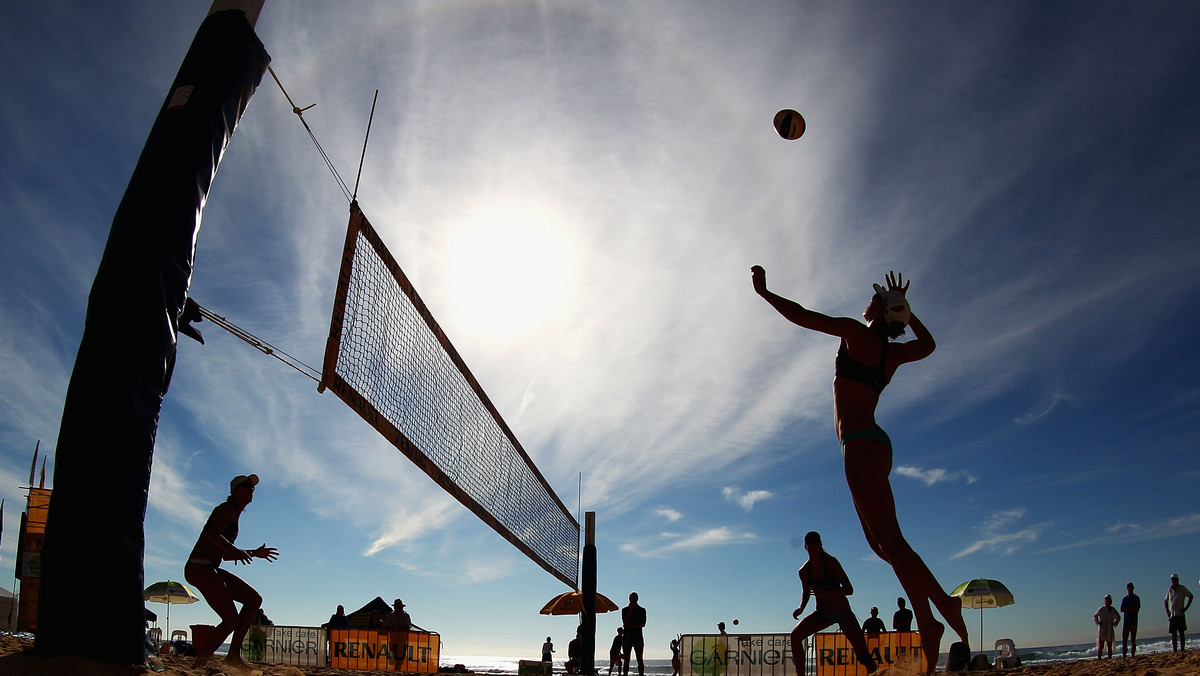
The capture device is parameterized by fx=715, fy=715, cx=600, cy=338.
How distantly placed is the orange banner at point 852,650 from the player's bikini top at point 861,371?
628 cm

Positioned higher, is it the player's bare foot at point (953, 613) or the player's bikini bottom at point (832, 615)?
the player's bare foot at point (953, 613)

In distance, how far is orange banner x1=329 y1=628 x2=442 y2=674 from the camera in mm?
9672

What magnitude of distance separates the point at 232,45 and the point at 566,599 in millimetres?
13191

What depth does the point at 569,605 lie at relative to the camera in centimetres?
1430

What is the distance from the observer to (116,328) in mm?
2410

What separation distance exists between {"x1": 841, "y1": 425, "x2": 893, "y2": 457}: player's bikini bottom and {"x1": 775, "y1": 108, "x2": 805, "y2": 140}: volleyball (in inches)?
152

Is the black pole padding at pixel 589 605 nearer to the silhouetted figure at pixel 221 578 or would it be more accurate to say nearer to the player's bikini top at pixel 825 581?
the player's bikini top at pixel 825 581

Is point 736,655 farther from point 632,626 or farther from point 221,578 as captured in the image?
point 221,578

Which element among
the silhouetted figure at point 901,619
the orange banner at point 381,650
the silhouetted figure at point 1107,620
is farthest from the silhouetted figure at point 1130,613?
the orange banner at point 381,650

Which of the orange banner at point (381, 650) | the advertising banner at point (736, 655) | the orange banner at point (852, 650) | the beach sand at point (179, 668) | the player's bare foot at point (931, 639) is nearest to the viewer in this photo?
the beach sand at point (179, 668)

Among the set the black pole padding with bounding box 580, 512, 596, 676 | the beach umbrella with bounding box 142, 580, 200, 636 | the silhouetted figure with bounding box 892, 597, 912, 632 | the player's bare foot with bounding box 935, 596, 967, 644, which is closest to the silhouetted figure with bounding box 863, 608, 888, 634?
the silhouetted figure with bounding box 892, 597, 912, 632

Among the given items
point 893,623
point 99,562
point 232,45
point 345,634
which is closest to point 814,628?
point 99,562

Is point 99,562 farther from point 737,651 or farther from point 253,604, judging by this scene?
point 737,651

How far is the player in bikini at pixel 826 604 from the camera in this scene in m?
5.22
